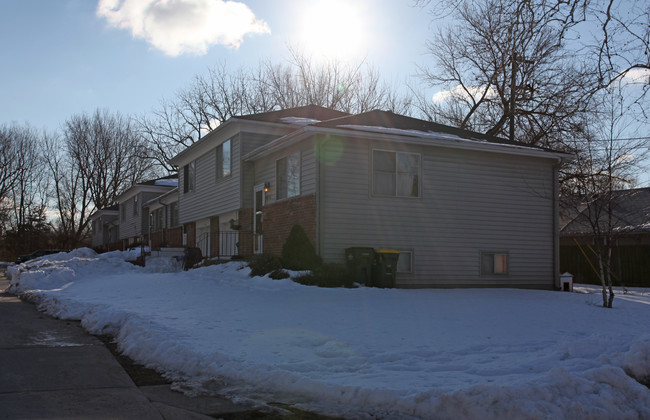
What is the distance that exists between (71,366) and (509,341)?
561 cm

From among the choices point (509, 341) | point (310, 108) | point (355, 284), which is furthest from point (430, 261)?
point (310, 108)

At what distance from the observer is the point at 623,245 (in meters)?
23.7

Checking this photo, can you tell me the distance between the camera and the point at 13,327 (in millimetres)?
8953

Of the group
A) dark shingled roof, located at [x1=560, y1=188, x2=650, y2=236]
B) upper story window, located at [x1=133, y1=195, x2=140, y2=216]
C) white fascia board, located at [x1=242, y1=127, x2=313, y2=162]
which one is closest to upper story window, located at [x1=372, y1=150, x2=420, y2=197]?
white fascia board, located at [x1=242, y1=127, x2=313, y2=162]

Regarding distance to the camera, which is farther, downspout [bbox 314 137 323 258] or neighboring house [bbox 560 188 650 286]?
neighboring house [bbox 560 188 650 286]

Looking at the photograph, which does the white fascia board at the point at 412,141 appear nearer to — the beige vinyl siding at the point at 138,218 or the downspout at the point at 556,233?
the downspout at the point at 556,233

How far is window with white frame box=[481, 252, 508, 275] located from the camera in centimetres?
1650

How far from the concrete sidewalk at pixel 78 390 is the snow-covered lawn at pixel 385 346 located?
1.42 feet

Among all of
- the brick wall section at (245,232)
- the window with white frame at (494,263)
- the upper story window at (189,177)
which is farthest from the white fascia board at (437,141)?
the upper story window at (189,177)

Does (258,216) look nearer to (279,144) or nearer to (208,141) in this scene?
(279,144)

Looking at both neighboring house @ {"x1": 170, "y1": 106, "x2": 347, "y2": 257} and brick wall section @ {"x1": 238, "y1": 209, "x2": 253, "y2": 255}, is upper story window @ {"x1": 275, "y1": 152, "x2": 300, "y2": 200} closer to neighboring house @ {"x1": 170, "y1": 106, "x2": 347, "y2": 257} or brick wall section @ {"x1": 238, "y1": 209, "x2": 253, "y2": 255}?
neighboring house @ {"x1": 170, "y1": 106, "x2": 347, "y2": 257}

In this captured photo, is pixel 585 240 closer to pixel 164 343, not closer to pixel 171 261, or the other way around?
pixel 171 261

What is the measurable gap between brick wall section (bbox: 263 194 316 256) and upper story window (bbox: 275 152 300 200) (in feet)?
1.08

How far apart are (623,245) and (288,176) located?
16336 millimetres
